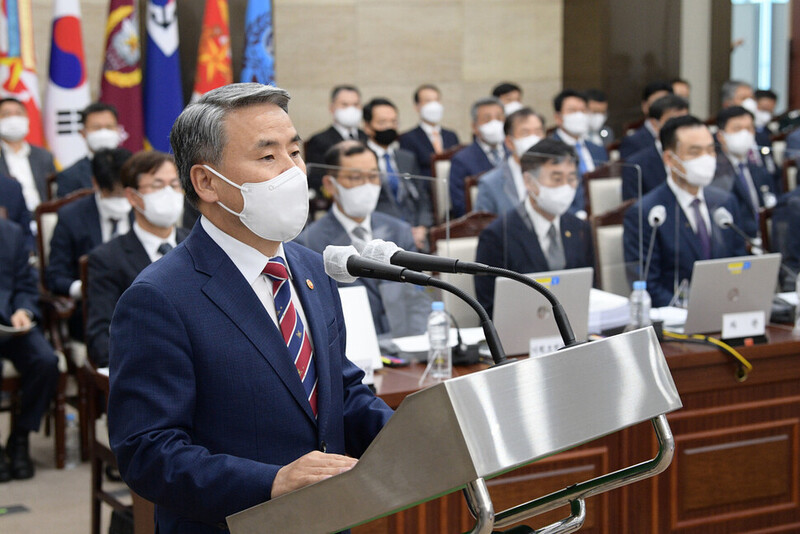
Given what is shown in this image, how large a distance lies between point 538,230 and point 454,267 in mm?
2388

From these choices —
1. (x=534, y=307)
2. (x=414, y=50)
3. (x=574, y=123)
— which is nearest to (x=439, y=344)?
(x=534, y=307)

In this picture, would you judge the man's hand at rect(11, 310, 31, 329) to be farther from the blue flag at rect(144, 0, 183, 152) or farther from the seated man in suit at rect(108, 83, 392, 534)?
the blue flag at rect(144, 0, 183, 152)

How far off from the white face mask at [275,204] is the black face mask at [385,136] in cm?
593

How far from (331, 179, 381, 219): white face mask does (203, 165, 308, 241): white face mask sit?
6.22 feet

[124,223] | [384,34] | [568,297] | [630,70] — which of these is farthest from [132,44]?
[568,297]

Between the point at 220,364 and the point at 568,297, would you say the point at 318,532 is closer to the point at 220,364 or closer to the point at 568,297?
the point at 220,364

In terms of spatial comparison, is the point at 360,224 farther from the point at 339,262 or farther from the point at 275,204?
the point at 339,262

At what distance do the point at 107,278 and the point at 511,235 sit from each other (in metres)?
1.45

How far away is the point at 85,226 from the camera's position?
14.6 ft

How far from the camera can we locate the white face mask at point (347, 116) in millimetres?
7605

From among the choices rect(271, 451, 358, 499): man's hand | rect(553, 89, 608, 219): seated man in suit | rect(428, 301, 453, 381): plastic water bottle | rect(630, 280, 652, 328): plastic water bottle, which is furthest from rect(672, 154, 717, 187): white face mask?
rect(553, 89, 608, 219): seated man in suit

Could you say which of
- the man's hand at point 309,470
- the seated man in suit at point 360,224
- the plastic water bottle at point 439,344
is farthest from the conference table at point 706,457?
the man's hand at point 309,470

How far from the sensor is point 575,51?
9867 mm

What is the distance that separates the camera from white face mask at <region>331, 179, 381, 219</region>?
339 centimetres
